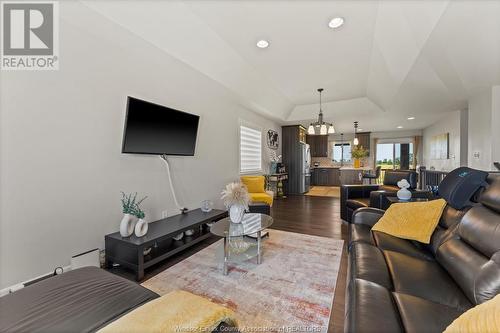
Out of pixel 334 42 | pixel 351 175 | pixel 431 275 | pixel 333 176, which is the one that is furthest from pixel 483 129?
pixel 333 176

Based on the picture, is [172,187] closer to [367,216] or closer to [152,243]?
[152,243]

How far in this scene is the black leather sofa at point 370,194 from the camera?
3043 mm

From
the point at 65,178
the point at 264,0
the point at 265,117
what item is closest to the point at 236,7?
the point at 264,0

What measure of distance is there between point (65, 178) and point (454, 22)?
3.98 meters

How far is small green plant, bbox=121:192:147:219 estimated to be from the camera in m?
2.24

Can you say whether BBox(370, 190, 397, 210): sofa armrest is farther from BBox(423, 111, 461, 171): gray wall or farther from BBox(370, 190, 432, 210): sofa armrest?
BBox(423, 111, 461, 171): gray wall

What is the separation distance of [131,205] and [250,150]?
344cm

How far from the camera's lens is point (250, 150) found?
5.36m

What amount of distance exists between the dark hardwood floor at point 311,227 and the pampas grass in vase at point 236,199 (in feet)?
2.60

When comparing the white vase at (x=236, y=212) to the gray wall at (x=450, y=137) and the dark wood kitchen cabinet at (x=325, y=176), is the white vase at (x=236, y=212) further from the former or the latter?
the dark wood kitchen cabinet at (x=325, y=176)

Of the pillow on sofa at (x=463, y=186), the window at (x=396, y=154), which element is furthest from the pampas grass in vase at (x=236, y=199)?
the window at (x=396, y=154)

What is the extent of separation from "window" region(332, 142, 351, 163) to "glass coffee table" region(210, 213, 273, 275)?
27.0 ft

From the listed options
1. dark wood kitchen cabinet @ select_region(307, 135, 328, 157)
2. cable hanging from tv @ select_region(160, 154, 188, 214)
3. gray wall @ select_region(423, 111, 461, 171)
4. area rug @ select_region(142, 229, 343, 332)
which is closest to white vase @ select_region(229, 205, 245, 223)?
area rug @ select_region(142, 229, 343, 332)

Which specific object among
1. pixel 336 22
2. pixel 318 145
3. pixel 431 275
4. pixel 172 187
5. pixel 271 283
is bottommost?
pixel 271 283
